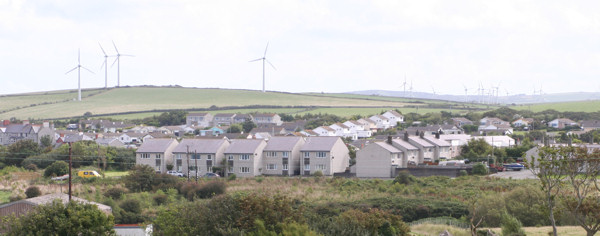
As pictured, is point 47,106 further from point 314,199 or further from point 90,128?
point 314,199

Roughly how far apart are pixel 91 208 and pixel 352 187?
29.1 m

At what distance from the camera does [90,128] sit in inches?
4941

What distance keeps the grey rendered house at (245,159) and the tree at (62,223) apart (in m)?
41.9

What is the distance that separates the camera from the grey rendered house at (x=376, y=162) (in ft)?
209

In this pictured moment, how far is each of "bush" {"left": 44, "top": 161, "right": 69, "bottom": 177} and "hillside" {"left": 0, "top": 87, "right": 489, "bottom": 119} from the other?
87699mm

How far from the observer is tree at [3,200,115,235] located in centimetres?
2422

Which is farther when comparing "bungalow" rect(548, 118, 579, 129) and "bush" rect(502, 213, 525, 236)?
"bungalow" rect(548, 118, 579, 129)

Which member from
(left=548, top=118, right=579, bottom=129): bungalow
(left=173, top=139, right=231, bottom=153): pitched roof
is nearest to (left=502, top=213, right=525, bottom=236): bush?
(left=173, top=139, right=231, bottom=153): pitched roof

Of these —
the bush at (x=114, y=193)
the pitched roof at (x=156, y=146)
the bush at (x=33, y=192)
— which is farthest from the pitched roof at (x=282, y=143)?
the bush at (x=33, y=192)

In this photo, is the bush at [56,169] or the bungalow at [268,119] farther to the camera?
the bungalow at [268,119]

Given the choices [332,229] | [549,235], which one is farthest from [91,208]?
[549,235]

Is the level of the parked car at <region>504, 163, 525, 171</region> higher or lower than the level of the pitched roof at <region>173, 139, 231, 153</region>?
lower

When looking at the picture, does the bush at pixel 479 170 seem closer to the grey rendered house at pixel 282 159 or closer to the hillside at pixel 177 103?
the grey rendered house at pixel 282 159

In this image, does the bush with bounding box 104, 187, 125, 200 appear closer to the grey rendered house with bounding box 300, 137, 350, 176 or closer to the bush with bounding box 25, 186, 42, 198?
the bush with bounding box 25, 186, 42, 198
